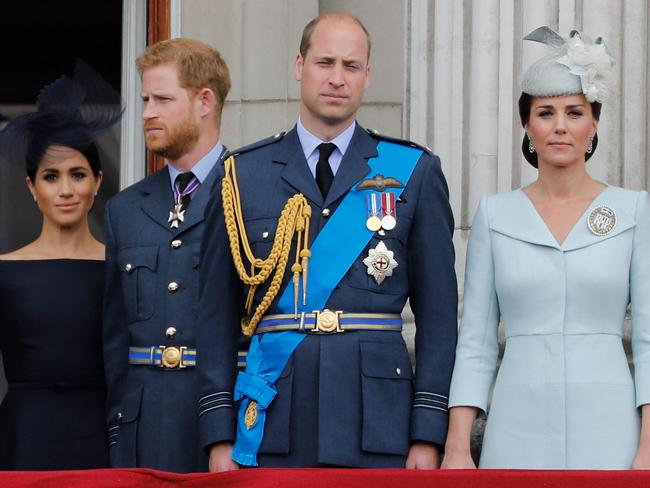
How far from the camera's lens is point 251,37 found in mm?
7027

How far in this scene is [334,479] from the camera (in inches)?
169

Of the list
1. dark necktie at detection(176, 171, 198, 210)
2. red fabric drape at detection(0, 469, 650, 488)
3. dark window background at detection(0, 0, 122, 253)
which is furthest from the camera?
dark window background at detection(0, 0, 122, 253)

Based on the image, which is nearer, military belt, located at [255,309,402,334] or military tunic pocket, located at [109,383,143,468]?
military belt, located at [255,309,402,334]

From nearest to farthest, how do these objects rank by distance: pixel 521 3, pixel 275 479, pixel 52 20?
pixel 275 479 < pixel 521 3 < pixel 52 20

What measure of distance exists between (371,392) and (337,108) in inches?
29.1

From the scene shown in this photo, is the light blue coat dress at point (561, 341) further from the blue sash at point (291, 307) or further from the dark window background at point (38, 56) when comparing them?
the dark window background at point (38, 56)

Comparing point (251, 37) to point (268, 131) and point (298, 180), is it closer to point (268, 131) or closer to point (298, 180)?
point (268, 131)

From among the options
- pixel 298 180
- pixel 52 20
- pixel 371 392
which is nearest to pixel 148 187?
pixel 298 180

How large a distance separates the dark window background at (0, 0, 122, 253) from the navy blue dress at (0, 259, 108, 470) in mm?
1920

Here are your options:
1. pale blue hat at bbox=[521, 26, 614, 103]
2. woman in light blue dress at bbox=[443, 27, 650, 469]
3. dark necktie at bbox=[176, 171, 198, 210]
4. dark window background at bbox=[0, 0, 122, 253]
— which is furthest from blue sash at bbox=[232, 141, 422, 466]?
dark window background at bbox=[0, 0, 122, 253]

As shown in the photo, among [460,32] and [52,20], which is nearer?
[460,32]

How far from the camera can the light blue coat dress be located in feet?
15.4

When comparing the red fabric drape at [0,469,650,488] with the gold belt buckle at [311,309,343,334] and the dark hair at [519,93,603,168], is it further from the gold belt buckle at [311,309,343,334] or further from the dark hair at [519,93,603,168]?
the dark hair at [519,93,603,168]

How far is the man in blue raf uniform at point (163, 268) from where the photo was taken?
5520 mm
